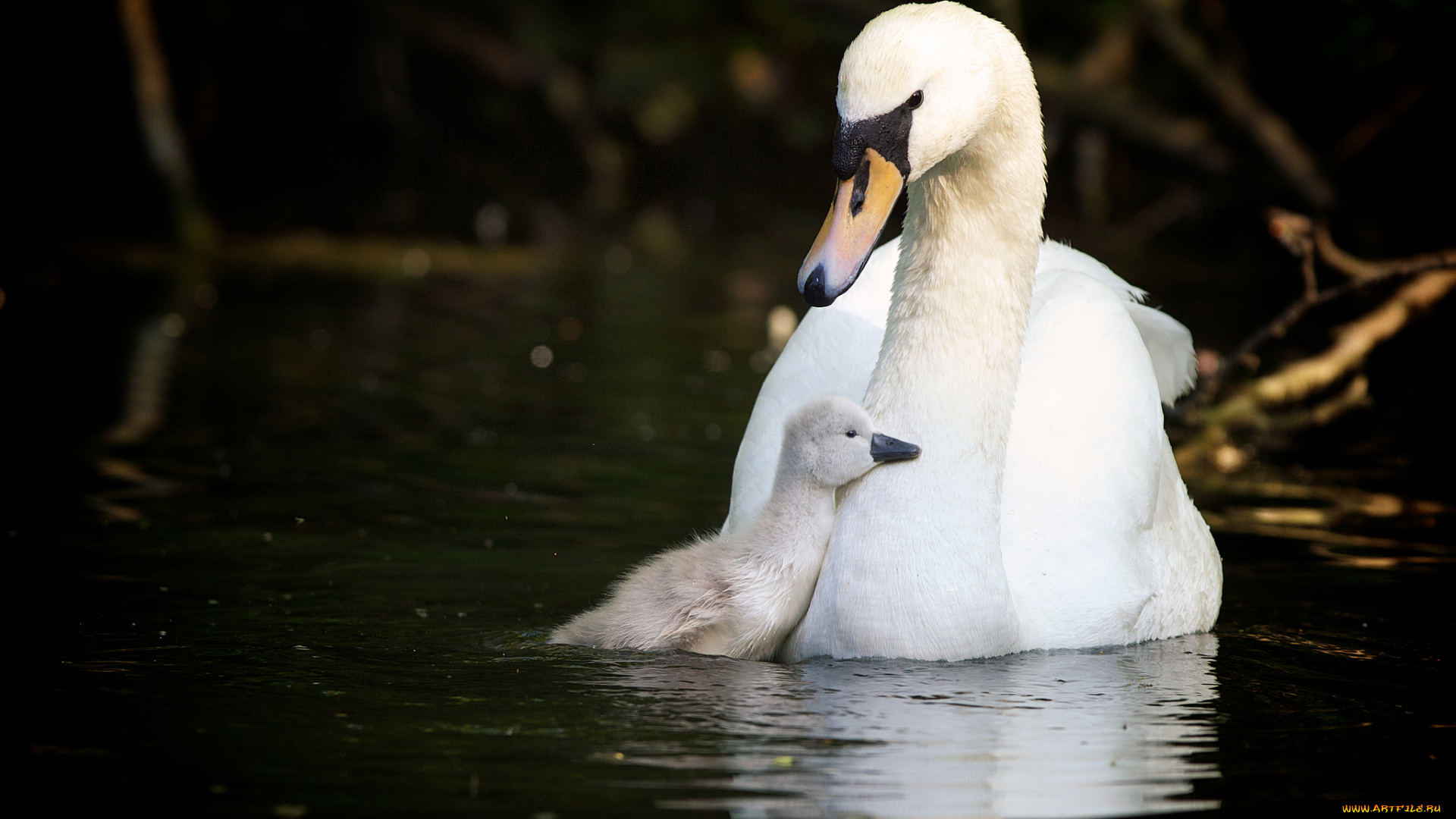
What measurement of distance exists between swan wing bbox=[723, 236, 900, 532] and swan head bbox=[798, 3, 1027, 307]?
845mm

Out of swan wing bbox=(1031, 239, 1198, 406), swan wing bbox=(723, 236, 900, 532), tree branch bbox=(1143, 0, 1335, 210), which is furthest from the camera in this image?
tree branch bbox=(1143, 0, 1335, 210)

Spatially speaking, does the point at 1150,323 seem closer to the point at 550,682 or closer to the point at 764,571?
the point at 764,571

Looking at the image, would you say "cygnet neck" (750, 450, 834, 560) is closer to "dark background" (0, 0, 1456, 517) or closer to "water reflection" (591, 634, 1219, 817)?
"water reflection" (591, 634, 1219, 817)

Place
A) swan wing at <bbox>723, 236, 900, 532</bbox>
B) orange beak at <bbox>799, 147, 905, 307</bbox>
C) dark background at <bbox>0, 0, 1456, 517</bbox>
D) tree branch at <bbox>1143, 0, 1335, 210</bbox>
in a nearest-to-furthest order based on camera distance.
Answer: orange beak at <bbox>799, 147, 905, 307</bbox>, swan wing at <bbox>723, 236, 900, 532</bbox>, dark background at <bbox>0, 0, 1456, 517</bbox>, tree branch at <bbox>1143, 0, 1335, 210</bbox>

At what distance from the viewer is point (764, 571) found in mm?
5207

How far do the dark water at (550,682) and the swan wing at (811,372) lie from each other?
778 millimetres

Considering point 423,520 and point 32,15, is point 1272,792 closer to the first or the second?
point 423,520

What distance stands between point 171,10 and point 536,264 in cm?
653

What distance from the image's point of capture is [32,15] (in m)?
20.5

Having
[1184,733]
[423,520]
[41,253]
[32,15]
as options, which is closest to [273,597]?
[423,520]

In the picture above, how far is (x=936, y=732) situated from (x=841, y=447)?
1.06 metres

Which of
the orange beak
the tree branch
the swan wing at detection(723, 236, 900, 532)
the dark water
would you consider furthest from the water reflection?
the tree branch

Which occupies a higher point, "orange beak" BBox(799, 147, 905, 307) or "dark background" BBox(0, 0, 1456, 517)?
"dark background" BBox(0, 0, 1456, 517)

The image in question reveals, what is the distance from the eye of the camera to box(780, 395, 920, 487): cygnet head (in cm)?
519
